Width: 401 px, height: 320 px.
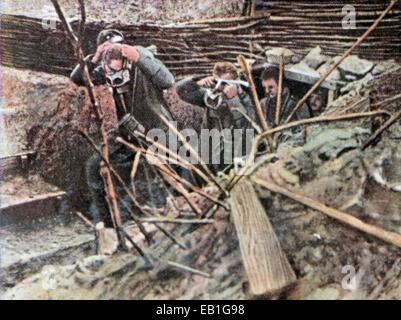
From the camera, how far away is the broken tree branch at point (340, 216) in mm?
2201

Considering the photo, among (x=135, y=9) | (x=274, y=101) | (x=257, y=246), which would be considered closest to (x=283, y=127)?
(x=274, y=101)

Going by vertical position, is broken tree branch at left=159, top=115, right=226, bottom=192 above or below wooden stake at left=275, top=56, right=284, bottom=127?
below

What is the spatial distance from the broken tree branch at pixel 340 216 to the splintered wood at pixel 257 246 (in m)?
0.09

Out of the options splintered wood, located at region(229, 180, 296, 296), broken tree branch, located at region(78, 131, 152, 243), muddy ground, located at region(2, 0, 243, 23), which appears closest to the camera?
splintered wood, located at region(229, 180, 296, 296)

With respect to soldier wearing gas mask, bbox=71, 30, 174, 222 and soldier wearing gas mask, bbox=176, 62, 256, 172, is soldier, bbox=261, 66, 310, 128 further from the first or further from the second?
soldier wearing gas mask, bbox=71, 30, 174, 222

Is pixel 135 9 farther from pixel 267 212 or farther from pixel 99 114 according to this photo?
pixel 267 212

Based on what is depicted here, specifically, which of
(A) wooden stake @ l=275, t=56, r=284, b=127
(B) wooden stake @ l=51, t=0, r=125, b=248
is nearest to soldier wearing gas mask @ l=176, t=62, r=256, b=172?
(A) wooden stake @ l=275, t=56, r=284, b=127

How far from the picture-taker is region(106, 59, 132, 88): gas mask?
7.93ft

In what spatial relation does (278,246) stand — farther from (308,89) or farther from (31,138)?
(31,138)

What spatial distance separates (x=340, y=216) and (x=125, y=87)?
3.53 feet

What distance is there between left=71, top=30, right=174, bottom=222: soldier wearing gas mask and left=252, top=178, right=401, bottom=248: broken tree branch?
553 mm
